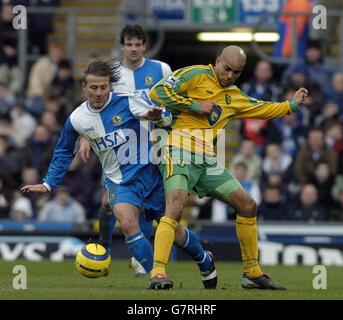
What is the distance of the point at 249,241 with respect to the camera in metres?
12.2

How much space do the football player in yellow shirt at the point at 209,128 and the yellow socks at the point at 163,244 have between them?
27 cm

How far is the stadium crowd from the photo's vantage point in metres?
20.2

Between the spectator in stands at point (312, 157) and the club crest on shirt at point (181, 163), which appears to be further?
the spectator in stands at point (312, 157)

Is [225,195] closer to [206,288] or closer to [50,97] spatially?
[206,288]

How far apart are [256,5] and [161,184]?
1092 centimetres

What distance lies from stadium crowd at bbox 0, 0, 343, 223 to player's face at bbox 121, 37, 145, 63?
229 inches

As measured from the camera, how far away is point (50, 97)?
22.3 meters

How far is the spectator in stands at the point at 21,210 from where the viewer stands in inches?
806

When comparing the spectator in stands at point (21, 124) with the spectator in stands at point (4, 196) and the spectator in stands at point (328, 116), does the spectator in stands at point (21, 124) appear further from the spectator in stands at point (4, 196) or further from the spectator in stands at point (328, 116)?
the spectator in stands at point (328, 116)

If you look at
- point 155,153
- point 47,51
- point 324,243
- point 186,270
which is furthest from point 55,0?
point 155,153

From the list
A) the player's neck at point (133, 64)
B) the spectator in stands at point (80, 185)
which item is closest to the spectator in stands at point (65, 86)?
the spectator in stands at point (80, 185)

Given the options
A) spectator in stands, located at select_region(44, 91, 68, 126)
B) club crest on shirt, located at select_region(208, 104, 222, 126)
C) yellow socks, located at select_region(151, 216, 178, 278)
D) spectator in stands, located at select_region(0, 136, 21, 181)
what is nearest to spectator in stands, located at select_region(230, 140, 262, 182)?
spectator in stands, located at select_region(44, 91, 68, 126)

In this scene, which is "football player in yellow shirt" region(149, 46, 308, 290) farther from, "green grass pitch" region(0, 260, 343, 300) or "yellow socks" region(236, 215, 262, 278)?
"green grass pitch" region(0, 260, 343, 300)

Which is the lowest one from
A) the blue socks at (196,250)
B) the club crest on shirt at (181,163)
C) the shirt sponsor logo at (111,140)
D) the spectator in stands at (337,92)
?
the blue socks at (196,250)
